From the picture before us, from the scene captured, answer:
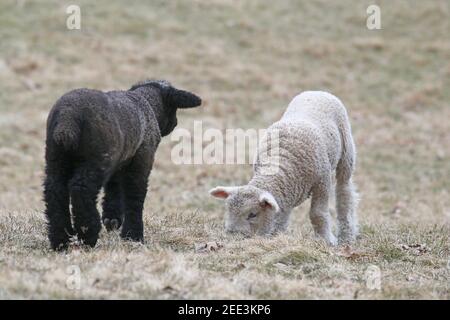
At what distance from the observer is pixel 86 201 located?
6637 millimetres

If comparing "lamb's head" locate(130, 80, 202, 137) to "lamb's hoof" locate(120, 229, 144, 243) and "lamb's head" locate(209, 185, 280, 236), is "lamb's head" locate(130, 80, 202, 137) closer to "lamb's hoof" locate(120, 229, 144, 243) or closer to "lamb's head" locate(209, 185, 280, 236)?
"lamb's head" locate(209, 185, 280, 236)

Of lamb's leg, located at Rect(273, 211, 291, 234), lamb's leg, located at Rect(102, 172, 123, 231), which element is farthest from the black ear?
lamb's leg, located at Rect(273, 211, 291, 234)

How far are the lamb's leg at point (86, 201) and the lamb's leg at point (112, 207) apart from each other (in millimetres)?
1676

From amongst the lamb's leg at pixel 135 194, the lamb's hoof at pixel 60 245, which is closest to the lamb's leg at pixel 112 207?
the lamb's leg at pixel 135 194

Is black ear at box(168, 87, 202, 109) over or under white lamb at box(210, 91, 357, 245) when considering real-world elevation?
over

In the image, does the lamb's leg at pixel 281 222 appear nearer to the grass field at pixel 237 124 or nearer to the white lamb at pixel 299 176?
the white lamb at pixel 299 176

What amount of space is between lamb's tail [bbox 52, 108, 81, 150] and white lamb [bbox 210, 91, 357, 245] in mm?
2065

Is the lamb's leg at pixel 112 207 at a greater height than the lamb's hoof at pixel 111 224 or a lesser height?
greater

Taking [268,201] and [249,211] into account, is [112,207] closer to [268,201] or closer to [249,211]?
[249,211]

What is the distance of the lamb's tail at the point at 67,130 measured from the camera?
648 cm

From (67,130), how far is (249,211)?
229 cm

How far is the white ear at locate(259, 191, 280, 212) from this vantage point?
784 centimetres
